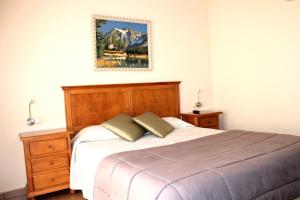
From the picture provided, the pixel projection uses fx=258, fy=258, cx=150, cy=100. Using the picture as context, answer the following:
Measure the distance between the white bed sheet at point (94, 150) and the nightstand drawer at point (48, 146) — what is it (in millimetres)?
136

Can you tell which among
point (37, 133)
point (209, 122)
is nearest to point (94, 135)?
point (37, 133)

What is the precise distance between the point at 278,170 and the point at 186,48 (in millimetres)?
2823

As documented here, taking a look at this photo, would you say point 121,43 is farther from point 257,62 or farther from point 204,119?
point 257,62

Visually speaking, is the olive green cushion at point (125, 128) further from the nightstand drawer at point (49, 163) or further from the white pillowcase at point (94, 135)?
the nightstand drawer at point (49, 163)

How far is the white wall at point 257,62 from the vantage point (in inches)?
137

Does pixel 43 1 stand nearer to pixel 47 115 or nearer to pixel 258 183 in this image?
pixel 47 115

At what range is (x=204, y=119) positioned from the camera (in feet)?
13.3

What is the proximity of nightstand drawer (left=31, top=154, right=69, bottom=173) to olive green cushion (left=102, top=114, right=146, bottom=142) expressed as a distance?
1.96 feet

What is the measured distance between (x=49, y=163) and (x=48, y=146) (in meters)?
0.19

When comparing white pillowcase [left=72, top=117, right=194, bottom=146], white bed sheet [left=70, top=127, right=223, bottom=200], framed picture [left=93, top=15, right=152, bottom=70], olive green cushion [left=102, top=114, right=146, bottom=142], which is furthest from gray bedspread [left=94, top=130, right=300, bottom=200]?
framed picture [left=93, top=15, right=152, bottom=70]

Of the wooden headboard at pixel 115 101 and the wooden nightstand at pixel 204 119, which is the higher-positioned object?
the wooden headboard at pixel 115 101

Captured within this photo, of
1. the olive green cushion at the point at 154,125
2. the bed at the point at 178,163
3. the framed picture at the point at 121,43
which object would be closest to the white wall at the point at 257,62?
the bed at the point at 178,163

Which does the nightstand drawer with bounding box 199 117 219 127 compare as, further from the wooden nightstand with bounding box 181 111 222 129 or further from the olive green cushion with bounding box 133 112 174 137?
the olive green cushion with bounding box 133 112 174 137

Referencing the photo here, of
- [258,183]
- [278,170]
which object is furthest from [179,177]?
[278,170]
